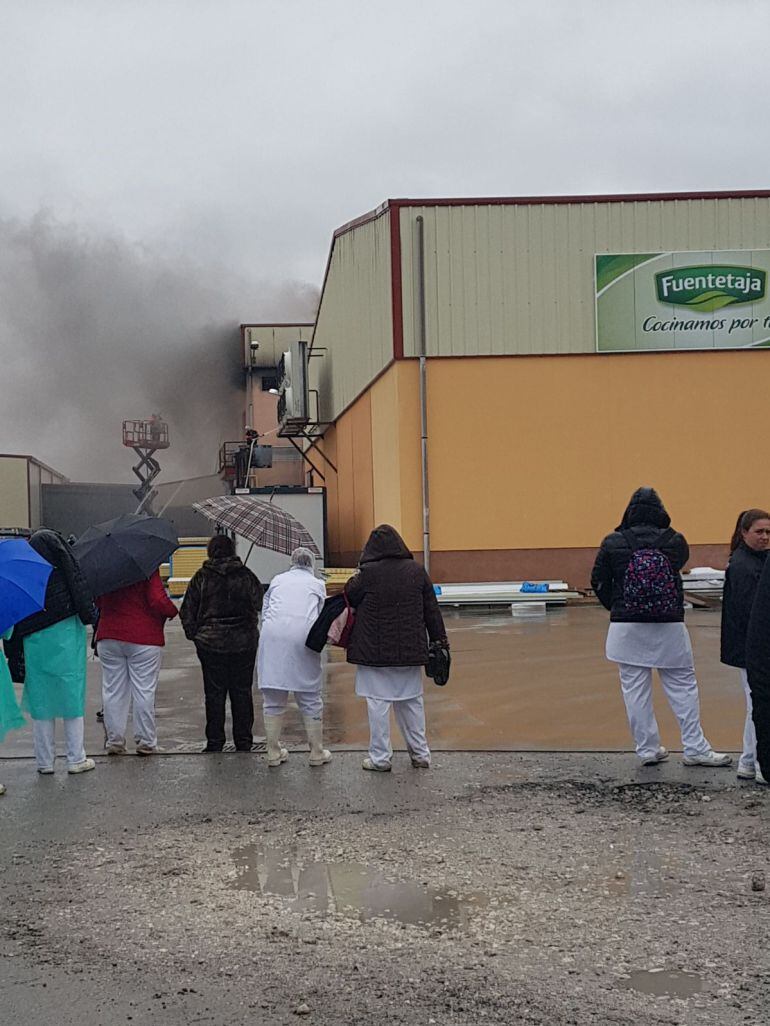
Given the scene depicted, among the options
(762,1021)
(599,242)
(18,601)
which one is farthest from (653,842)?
(599,242)

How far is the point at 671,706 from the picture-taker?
26.1 ft

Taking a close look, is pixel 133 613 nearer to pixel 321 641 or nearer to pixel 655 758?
pixel 321 641

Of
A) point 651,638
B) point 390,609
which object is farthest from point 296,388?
point 651,638

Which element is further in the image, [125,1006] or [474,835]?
[474,835]

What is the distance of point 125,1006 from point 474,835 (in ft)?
8.60

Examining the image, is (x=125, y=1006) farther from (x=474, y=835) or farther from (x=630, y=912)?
(x=474, y=835)

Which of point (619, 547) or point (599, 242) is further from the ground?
point (599, 242)

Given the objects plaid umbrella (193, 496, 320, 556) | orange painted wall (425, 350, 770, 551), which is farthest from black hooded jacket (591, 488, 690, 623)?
orange painted wall (425, 350, 770, 551)

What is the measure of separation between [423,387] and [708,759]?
14576mm

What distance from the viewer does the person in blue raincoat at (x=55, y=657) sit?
8.23 m

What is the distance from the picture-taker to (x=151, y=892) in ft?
17.7

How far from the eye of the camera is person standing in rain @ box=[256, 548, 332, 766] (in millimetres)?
8320

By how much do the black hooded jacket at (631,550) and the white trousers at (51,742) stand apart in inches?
145

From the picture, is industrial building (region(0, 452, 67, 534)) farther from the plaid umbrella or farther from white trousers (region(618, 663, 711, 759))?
white trousers (region(618, 663, 711, 759))
